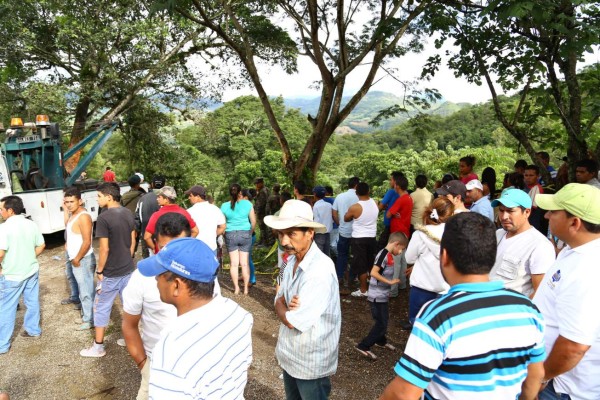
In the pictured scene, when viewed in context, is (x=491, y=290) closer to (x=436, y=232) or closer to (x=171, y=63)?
(x=436, y=232)

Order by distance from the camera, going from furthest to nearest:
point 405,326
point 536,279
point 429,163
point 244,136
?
point 244,136 → point 429,163 → point 405,326 → point 536,279

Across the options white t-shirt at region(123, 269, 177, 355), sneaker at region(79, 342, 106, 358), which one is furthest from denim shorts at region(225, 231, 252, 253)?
white t-shirt at region(123, 269, 177, 355)

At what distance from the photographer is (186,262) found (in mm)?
1741

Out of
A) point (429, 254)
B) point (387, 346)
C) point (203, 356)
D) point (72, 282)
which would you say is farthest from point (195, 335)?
point (72, 282)

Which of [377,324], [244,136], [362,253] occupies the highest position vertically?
[244,136]

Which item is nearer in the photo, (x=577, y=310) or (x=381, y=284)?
(x=577, y=310)

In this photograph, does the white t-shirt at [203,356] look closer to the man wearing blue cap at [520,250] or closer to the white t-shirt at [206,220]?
the man wearing blue cap at [520,250]

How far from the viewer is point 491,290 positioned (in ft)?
5.22

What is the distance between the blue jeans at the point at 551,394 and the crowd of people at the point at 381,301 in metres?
0.01

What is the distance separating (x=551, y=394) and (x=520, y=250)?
1.06 m

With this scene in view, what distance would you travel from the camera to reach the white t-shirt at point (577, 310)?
6.37ft

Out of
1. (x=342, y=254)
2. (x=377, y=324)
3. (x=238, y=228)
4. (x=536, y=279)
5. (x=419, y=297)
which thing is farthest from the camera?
(x=342, y=254)

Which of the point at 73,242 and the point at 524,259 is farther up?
the point at 524,259

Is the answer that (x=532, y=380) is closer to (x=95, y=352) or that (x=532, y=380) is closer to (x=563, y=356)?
(x=563, y=356)
